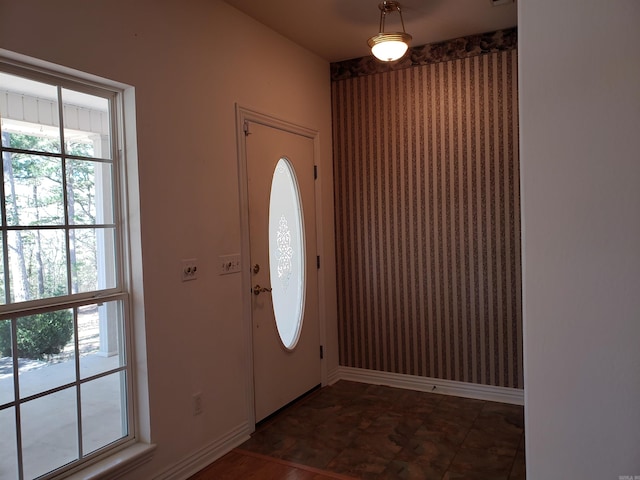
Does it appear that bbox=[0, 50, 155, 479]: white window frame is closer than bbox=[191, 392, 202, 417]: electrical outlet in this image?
Yes

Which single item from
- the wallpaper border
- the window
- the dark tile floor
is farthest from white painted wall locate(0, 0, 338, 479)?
the wallpaper border

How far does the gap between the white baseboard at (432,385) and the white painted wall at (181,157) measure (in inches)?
50.2

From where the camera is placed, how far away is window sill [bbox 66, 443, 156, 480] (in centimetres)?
203

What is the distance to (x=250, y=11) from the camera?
297 cm

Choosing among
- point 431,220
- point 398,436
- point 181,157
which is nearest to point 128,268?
point 181,157

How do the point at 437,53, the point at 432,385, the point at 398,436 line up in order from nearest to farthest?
the point at 398,436, the point at 437,53, the point at 432,385

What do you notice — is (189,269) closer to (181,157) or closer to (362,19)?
(181,157)

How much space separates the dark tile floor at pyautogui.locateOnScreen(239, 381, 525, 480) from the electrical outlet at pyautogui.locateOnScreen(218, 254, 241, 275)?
3.44 feet

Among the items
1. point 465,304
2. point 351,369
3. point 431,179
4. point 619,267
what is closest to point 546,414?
point 619,267

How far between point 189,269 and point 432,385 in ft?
7.13

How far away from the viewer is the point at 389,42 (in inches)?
111

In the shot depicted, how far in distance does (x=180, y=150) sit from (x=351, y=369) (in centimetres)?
240

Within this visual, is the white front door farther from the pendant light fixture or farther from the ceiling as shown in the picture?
the pendant light fixture

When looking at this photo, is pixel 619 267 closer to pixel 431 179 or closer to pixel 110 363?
pixel 110 363
